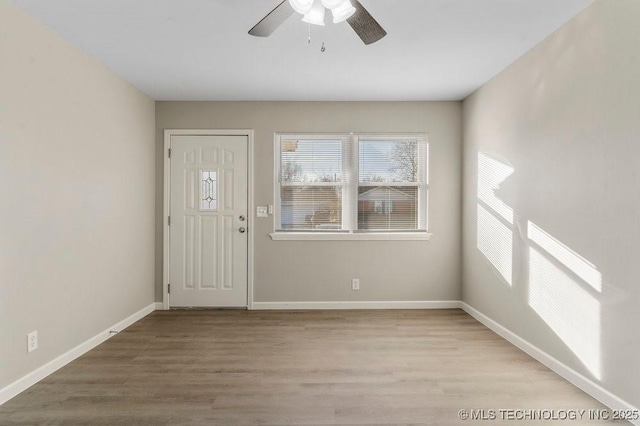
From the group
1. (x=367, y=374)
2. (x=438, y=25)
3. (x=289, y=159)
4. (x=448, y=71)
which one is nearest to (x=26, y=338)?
(x=367, y=374)

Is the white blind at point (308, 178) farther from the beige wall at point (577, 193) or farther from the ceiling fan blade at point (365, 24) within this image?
the ceiling fan blade at point (365, 24)

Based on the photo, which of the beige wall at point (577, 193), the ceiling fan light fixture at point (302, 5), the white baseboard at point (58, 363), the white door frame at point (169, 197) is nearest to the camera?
the ceiling fan light fixture at point (302, 5)

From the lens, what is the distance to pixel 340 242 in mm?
4344

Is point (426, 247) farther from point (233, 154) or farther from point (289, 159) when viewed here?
point (233, 154)

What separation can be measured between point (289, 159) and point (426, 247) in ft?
6.32

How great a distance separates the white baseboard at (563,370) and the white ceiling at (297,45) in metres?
2.39

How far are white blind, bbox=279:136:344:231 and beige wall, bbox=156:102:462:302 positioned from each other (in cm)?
17

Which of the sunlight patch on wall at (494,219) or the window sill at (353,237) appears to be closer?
the sunlight patch on wall at (494,219)

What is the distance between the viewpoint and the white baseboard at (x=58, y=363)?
229 cm

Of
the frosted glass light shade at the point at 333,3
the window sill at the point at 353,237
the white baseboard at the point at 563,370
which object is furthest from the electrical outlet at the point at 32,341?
the white baseboard at the point at 563,370

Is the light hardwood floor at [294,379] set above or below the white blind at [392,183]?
below

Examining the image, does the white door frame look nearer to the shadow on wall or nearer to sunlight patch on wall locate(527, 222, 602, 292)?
the shadow on wall

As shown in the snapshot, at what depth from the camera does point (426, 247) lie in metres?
4.34

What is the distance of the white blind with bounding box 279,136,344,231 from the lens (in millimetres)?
4395
